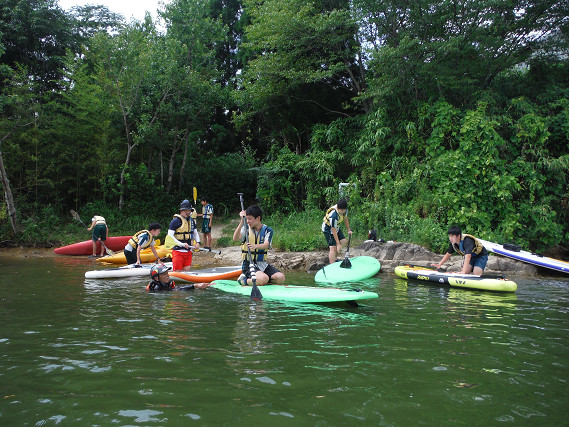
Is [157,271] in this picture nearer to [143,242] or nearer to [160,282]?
[160,282]

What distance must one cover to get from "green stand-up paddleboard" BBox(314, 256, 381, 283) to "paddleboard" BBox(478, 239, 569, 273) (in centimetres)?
271

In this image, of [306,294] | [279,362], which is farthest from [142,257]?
[279,362]

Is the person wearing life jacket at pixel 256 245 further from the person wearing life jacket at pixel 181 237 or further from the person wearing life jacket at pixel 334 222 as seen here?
the person wearing life jacket at pixel 334 222

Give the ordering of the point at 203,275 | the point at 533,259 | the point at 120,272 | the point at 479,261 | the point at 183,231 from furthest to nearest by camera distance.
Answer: the point at 533,259, the point at 120,272, the point at 183,231, the point at 203,275, the point at 479,261

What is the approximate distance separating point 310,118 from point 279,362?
45.8 ft

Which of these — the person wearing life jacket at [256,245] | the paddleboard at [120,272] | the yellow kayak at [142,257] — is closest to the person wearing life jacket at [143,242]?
the paddleboard at [120,272]

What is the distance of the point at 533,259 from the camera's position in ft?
28.2

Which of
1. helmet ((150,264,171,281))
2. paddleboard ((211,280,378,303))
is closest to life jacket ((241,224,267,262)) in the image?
paddleboard ((211,280,378,303))

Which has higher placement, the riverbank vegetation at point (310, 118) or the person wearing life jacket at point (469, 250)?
the riverbank vegetation at point (310, 118)

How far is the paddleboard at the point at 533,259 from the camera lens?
327 inches

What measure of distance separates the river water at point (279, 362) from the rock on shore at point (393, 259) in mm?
3220

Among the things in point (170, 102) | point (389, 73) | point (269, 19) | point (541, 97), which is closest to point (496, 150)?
point (541, 97)

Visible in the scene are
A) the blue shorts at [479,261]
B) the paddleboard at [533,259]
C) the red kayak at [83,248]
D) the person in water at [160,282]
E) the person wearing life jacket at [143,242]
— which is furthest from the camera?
the red kayak at [83,248]

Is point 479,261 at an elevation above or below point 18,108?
below
